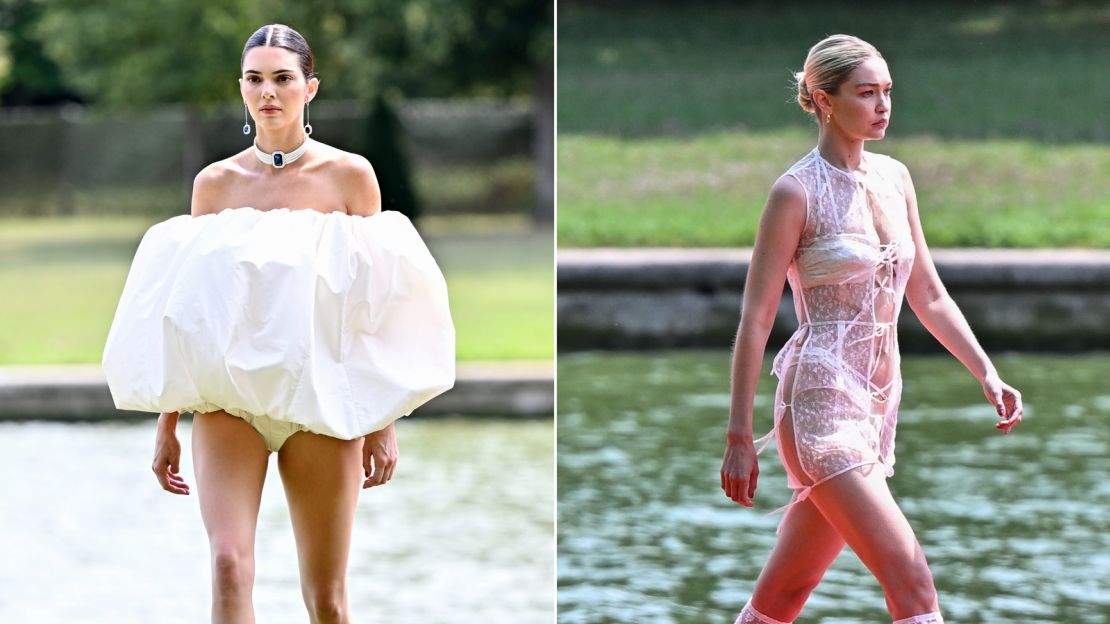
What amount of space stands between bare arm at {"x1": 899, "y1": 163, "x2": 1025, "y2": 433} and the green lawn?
9.80 metres

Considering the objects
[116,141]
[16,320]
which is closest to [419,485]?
[16,320]

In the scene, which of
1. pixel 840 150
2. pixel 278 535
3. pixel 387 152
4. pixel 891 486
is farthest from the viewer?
pixel 387 152

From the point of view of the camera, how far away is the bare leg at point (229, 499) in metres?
4.01

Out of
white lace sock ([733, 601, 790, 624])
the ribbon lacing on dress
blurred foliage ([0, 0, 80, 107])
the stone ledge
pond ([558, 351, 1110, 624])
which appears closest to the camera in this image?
the ribbon lacing on dress

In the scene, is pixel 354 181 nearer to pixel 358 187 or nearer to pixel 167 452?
pixel 358 187

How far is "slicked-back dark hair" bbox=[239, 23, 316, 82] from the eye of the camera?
4125 mm

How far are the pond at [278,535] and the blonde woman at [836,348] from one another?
2424mm

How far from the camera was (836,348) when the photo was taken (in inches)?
160

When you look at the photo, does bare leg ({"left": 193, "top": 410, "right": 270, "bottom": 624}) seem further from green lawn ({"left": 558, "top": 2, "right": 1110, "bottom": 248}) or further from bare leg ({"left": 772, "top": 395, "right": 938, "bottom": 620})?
green lawn ({"left": 558, "top": 2, "right": 1110, "bottom": 248})

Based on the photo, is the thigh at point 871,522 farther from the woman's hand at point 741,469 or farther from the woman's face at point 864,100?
the woman's face at point 864,100

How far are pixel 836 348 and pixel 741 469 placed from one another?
354 mm

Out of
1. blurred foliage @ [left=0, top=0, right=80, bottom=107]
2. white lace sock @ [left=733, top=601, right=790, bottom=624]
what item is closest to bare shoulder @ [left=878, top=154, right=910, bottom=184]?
white lace sock @ [left=733, top=601, right=790, bottom=624]

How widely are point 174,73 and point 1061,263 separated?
63.1ft

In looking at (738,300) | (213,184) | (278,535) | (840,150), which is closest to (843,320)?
(840,150)
